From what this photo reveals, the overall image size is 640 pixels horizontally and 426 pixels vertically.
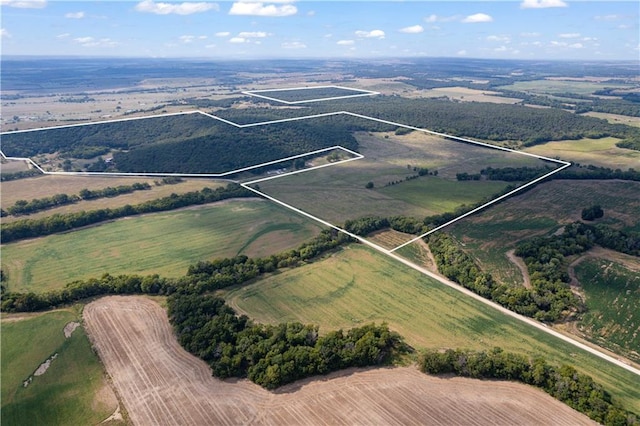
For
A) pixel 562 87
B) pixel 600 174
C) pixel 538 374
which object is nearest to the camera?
pixel 538 374

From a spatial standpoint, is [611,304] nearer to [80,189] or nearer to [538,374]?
[538,374]

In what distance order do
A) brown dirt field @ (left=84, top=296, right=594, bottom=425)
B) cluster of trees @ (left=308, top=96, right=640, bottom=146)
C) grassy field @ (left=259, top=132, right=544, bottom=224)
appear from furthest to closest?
1. cluster of trees @ (left=308, top=96, right=640, bottom=146)
2. grassy field @ (left=259, top=132, right=544, bottom=224)
3. brown dirt field @ (left=84, top=296, right=594, bottom=425)

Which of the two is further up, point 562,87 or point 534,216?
point 562,87

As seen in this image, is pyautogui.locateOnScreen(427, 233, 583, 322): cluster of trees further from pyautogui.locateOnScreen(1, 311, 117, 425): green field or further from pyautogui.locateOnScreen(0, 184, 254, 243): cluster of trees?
pyautogui.locateOnScreen(0, 184, 254, 243): cluster of trees

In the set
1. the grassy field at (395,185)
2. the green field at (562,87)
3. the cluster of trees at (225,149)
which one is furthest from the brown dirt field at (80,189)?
the green field at (562,87)

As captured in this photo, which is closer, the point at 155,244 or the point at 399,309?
the point at 399,309

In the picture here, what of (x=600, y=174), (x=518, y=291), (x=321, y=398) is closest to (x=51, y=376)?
(x=321, y=398)

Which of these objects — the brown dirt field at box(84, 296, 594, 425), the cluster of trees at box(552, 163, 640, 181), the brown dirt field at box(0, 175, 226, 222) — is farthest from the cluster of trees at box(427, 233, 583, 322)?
the brown dirt field at box(0, 175, 226, 222)
